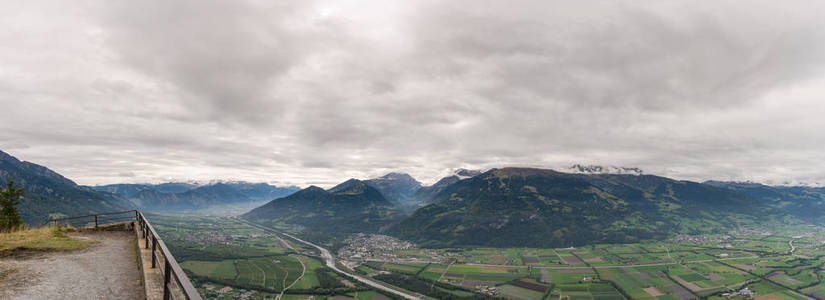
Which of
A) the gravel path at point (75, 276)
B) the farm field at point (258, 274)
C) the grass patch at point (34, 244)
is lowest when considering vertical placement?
the farm field at point (258, 274)

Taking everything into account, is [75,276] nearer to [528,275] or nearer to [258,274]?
[258,274]

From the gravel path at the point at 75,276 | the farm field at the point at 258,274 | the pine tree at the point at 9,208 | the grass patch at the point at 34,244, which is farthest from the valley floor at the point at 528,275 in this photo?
the gravel path at the point at 75,276

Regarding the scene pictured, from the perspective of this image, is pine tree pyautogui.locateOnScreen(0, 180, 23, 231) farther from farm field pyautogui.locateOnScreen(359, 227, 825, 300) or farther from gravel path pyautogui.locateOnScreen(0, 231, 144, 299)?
farm field pyautogui.locateOnScreen(359, 227, 825, 300)

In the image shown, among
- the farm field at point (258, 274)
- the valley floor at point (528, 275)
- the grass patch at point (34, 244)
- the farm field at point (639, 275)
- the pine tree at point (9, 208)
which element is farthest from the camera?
the farm field at point (639, 275)

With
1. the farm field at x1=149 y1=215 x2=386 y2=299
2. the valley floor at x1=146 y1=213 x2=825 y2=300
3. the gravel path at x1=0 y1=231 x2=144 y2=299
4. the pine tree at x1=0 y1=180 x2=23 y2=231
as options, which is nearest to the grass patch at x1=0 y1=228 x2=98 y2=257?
the gravel path at x1=0 y1=231 x2=144 y2=299

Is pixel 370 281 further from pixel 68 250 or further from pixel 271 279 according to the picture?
pixel 68 250

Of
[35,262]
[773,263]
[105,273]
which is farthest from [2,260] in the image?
[773,263]

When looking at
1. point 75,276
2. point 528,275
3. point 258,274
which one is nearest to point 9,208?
point 75,276

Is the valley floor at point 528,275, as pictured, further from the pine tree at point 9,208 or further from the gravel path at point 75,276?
the gravel path at point 75,276

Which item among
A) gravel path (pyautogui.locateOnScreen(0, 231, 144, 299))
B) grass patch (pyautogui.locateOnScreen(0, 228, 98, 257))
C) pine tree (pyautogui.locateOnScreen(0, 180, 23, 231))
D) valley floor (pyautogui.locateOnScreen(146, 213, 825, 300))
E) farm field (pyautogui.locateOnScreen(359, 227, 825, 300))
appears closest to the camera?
gravel path (pyautogui.locateOnScreen(0, 231, 144, 299))
